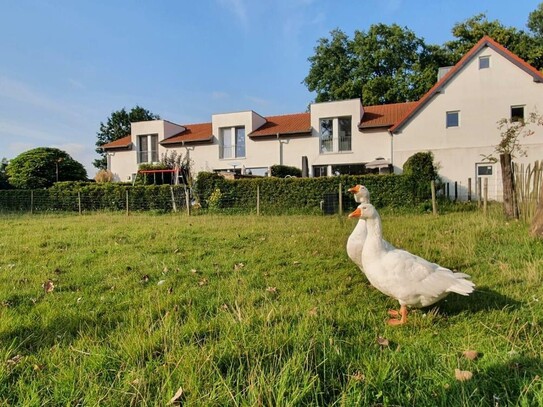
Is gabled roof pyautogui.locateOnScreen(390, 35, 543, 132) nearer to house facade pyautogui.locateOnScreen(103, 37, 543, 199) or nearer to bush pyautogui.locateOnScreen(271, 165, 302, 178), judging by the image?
house facade pyautogui.locateOnScreen(103, 37, 543, 199)

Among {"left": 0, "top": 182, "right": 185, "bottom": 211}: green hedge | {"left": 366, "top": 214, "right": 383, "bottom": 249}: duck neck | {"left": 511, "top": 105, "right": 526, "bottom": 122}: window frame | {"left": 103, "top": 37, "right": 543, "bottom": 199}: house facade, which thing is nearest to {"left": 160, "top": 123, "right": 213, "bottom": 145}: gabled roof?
{"left": 103, "top": 37, "right": 543, "bottom": 199}: house facade

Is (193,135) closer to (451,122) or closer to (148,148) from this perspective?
(148,148)

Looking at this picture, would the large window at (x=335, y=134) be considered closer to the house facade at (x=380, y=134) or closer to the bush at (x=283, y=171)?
the house facade at (x=380, y=134)

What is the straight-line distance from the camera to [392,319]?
11.1 feet

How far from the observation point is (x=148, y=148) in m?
31.6

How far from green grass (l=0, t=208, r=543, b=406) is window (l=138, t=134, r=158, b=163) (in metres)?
26.7

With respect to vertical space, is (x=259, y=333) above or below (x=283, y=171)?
below

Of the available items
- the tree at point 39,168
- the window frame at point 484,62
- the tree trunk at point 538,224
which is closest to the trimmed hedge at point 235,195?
the tree at point 39,168

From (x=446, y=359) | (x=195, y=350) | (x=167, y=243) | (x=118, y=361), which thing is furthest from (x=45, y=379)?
(x=167, y=243)

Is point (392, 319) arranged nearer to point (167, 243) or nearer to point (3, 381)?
point (3, 381)

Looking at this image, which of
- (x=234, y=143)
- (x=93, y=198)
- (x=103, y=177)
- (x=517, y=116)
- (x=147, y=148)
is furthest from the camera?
(x=147, y=148)

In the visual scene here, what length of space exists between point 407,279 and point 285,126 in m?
25.9

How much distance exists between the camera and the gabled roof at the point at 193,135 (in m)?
29.6

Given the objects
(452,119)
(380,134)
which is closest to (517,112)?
(452,119)
